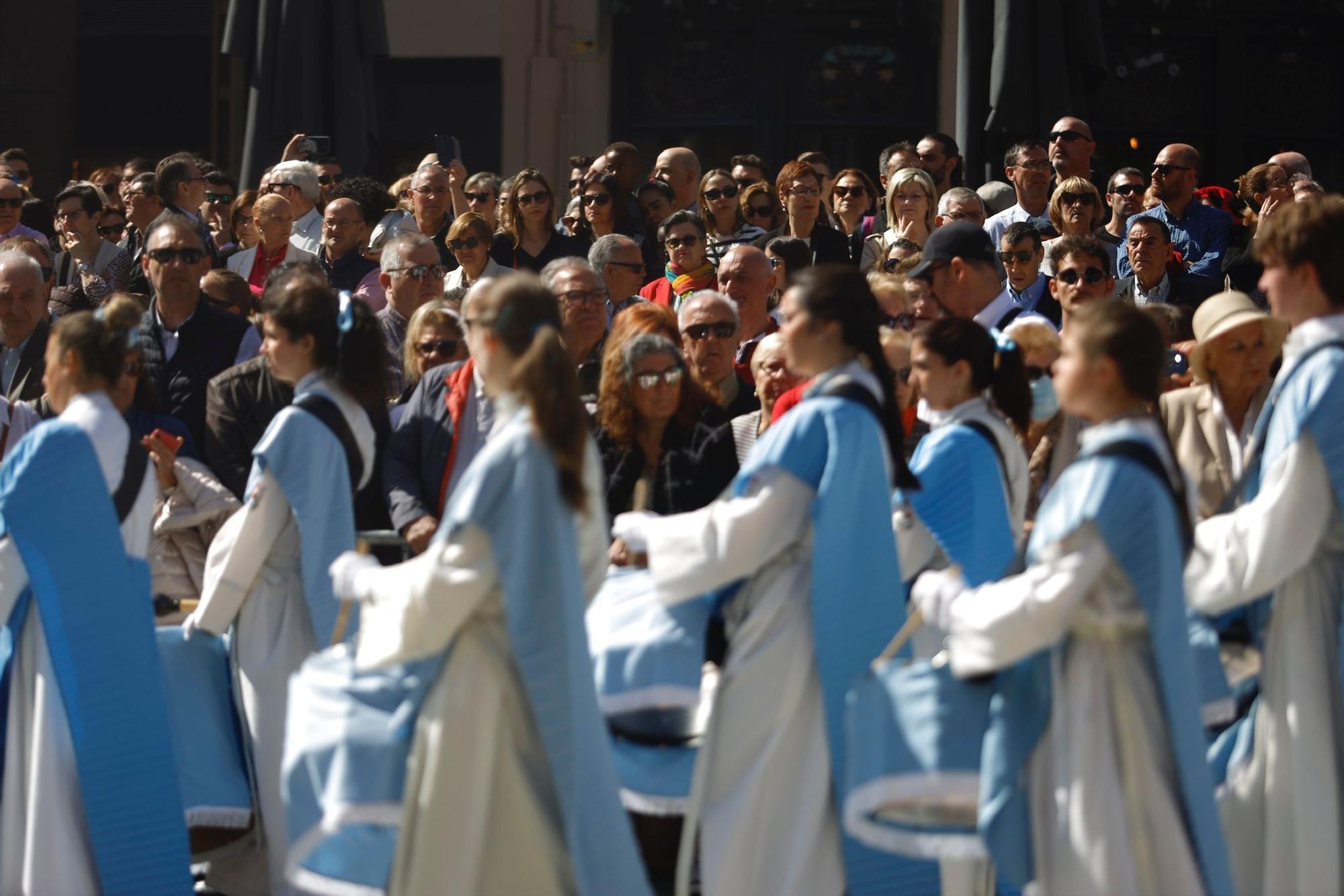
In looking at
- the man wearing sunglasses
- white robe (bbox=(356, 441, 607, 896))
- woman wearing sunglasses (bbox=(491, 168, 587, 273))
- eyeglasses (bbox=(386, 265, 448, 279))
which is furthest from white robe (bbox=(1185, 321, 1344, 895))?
woman wearing sunglasses (bbox=(491, 168, 587, 273))

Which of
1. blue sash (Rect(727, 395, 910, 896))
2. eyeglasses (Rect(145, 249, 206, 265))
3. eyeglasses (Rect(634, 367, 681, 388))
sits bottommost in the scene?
blue sash (Rect(727, 395, 910, 896))

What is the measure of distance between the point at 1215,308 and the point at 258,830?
328 cm

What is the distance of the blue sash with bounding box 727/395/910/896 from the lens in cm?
560

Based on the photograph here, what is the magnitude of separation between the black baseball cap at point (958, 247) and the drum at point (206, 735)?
8.49 feet

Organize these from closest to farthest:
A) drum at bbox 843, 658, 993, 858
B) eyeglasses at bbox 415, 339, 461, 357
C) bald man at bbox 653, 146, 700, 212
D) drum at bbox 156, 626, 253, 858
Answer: drum at bbox 843, 658, 993, 858 < drum at bbox 156, 626, 253, 858 < eyeglasses at bbox 415, 339, 461, 357 < bald man at bbox 653, 146, 700, 212

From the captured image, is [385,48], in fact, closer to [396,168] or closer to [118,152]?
[396,168]

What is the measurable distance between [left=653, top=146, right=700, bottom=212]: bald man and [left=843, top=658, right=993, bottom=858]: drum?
5.53 m

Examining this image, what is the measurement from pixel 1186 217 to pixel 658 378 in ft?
11.4

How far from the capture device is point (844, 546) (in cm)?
562

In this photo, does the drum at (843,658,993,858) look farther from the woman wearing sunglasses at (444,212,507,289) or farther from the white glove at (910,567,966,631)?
the woman wearing sunglasses at (444,212,507,289)

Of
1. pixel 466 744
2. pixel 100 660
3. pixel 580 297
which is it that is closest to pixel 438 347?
pixel 580 297

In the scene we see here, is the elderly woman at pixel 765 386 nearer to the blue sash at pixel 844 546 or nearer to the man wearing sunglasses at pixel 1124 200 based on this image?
the blue sash at pixel 844 546

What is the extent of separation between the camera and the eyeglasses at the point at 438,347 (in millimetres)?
7660

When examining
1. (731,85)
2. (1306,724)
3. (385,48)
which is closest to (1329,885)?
(1306,724)
